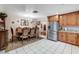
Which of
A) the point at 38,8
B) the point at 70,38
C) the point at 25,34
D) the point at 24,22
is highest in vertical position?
the point at 38,8

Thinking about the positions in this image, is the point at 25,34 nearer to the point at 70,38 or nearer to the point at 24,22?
the point at 24,22

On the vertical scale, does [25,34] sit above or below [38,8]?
below

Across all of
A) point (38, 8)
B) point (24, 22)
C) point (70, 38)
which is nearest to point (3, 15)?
point (24, 22)

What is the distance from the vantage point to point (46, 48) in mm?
3270

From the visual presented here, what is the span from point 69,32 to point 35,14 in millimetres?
2188

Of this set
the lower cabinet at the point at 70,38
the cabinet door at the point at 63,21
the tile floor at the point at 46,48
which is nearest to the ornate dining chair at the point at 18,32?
the tile floor at the point at 46,48

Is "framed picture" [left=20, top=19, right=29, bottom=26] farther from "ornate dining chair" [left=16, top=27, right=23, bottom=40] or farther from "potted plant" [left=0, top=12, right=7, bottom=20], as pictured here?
"potted plant" [left=0, top=12, right=7, bottom=20]

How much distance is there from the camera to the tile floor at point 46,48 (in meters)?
3.05

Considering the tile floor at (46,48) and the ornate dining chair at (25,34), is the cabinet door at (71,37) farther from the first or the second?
the ornate dining chair at (25,34)

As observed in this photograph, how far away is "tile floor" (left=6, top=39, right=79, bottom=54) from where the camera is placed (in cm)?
305

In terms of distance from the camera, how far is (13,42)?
117 inches
